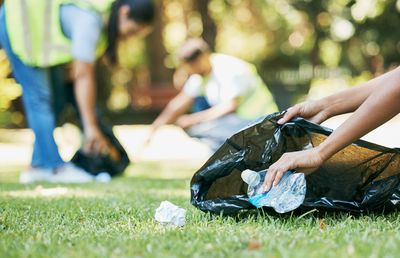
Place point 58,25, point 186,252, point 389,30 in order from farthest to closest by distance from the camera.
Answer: point 389,30 → point 58,25 → point 186,252

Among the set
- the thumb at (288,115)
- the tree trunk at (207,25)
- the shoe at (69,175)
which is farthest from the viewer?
the tree trunk at (207,25)

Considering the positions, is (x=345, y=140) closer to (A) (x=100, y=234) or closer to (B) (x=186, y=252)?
(B) (x=186, y=252)

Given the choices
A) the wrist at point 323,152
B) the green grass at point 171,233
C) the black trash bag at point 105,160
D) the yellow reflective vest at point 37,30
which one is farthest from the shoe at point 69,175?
the wrist at point 323,152

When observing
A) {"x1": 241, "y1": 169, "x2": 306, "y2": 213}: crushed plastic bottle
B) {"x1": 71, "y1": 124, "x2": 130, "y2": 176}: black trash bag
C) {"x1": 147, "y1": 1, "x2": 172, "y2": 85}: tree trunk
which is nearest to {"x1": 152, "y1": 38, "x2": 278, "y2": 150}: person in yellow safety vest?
{"x1": 71, "y1": 124, "x2": 130, "y2": 176}: black trash bag

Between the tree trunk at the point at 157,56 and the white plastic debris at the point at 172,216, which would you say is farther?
the tree trunk at the point at 157,56

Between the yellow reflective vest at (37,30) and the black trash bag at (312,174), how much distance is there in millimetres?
2789

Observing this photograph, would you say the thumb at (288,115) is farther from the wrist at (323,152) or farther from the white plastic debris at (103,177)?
the white plastic debris at (103,177)

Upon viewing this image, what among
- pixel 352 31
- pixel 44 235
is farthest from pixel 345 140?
pixel 352 31

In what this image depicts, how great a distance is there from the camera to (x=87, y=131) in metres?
5.44

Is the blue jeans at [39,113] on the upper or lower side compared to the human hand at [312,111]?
lower

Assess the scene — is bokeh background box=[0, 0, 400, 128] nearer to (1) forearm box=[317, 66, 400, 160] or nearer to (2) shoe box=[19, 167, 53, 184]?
(2) shoe box=[19, 167, 53, 184]

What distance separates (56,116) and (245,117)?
172 cm

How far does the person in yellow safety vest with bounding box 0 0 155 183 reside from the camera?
17.5 feet

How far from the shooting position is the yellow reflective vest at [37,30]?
5.36 m
